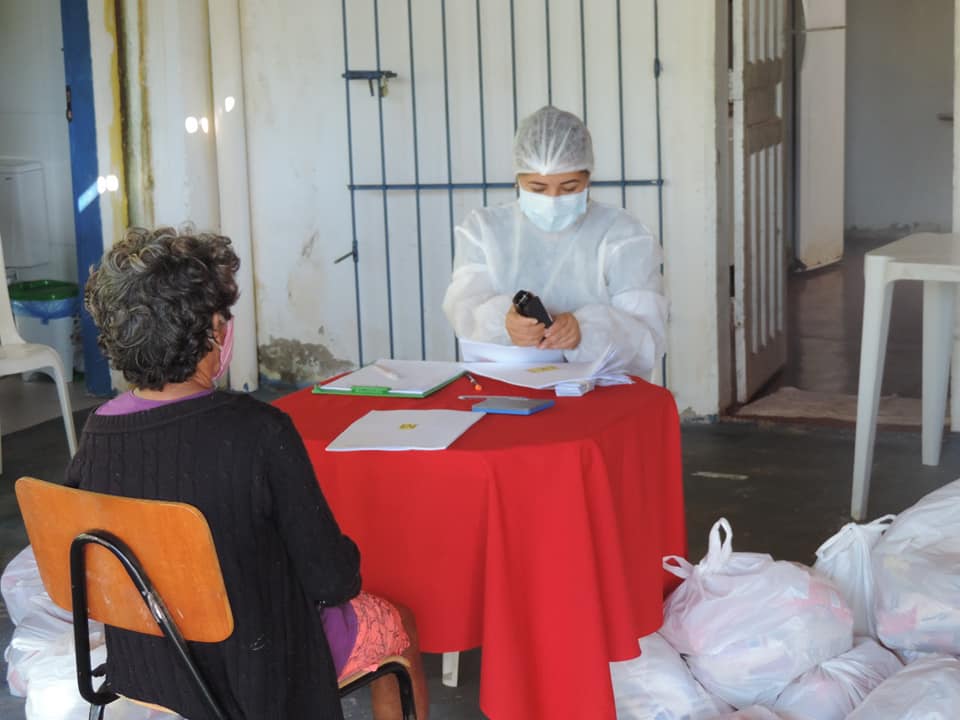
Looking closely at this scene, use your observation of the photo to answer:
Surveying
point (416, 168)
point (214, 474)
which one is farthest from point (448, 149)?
point (214, 474)

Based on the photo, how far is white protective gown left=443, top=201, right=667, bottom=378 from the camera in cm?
312

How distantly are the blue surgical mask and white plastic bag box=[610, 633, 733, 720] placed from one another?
1.14 meters

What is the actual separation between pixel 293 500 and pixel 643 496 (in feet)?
2.88

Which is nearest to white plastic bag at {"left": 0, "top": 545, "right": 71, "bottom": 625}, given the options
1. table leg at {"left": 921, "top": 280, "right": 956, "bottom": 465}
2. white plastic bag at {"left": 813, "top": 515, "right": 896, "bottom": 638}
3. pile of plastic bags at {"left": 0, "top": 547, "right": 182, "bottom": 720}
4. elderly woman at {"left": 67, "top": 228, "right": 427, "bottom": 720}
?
pile of plastic bags at {"left": 0, "top": 547, "right": 182, "bottom": 720}

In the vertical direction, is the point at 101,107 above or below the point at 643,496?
above

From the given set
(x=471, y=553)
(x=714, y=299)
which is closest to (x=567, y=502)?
(x=471, y=553)

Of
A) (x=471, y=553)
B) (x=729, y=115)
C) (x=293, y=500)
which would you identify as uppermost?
(x=729, y=115)

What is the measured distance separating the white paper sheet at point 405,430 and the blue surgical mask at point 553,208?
822 mm

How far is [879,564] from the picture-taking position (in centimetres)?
266

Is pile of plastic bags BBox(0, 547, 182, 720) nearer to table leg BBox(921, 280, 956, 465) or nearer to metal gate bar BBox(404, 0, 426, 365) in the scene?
metal gate bar BBox(404, 0, 426, 365)

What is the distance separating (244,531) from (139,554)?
5.7 inches

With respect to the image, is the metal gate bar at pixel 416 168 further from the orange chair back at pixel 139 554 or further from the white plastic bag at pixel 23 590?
the orange chair back at pixel 139 554

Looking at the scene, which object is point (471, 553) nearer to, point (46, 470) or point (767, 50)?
point (46, 470)

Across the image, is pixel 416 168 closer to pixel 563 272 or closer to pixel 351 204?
pixel 351 204
